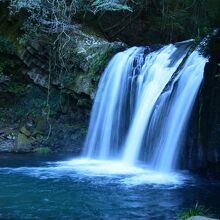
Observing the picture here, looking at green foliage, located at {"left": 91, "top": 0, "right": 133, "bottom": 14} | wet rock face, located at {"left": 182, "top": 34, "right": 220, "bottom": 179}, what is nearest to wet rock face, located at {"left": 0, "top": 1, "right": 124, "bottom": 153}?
green foliage, located at {"left": 91, "top": 0, "right": 133, "bottom": 14}

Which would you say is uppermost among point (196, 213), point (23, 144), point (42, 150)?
point (23, 144)

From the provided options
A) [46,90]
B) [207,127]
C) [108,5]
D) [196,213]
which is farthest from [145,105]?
[196,213]

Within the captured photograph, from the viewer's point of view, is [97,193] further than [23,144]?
No

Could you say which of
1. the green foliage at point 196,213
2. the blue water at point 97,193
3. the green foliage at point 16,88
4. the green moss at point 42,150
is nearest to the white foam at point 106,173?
the blue water at point 97,193

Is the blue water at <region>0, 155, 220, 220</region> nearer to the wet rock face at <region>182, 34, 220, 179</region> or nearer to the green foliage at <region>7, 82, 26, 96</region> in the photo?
the wet rock face at <region>182, 34, 220, 179</region>

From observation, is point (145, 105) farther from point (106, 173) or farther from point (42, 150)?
point (42, 150)

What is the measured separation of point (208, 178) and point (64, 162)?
3.92 m

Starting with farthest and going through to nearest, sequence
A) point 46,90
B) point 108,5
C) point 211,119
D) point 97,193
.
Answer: point 46,90 < point 108,5 < point 211,119 < point 97,193

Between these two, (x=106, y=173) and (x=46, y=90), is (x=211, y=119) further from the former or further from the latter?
(x=46, y=90)

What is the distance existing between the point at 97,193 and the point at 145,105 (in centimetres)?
421

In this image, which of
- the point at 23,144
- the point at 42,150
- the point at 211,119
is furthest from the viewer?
the point at 23,144

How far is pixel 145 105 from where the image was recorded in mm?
12938

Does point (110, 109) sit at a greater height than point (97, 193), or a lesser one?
greater

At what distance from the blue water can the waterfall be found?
82 centimetres
